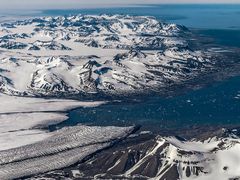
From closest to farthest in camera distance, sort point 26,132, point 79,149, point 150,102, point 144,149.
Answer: point 144,149, point 79,149, point 26,132, point 150,102

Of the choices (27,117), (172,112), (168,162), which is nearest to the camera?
(168,162)

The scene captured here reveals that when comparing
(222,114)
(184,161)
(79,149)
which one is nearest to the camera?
(184,161)

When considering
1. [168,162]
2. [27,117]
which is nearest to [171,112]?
[27,117]

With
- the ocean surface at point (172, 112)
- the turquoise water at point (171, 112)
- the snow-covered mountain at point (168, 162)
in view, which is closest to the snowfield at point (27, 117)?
the ocean surface at point (172, 112)

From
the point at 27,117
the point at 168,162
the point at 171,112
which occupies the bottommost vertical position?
the point at 27,117

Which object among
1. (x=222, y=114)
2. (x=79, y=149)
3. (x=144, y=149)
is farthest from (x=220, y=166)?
(x=222, y=114)

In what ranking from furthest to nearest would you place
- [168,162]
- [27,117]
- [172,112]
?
[172,112] → [27,117] → [168,162]

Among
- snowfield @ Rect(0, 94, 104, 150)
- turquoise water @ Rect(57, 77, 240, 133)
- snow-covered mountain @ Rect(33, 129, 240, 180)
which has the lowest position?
snowfield @ Rect(0, 94, 104, 150)

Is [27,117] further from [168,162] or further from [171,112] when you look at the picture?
[168,162]

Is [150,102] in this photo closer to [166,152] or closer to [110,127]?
[110,127]

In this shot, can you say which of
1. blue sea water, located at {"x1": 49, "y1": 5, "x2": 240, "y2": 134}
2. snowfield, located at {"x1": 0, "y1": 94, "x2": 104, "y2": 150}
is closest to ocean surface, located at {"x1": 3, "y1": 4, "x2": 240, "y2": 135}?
blue sea water, located at {"x1": 49, "y1": 5, "x2": 240, "y2": 134}

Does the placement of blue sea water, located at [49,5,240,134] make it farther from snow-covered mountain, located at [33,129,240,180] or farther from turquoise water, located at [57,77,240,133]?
snow-covered mountain, located at [33,129,240,180]
